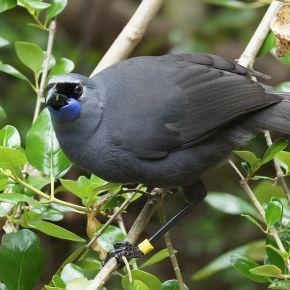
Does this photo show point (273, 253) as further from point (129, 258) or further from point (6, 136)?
point (6, 136)

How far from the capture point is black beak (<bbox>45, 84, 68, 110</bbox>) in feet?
7.37

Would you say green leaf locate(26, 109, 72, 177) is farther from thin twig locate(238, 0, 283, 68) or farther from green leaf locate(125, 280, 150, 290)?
thin twig locate(238, 0, 283, 68)

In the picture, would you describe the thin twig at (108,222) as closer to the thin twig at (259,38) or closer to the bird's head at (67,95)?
the bird's head at (67,95)

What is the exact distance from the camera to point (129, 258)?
7.51ft

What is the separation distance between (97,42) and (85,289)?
3.88 m

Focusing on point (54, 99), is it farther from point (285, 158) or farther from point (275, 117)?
point (275, 117)

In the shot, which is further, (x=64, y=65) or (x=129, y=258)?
(x=64, y=65)

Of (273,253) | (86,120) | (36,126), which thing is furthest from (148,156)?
(273,253)

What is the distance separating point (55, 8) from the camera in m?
2.63

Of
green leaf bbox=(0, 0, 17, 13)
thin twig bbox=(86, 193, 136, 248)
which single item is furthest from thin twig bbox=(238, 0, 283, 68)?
green leaf bbox=(0, 0, 17, 13)

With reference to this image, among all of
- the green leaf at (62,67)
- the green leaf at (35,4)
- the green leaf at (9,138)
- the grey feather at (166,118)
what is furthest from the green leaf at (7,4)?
the green leaf at (9,138)

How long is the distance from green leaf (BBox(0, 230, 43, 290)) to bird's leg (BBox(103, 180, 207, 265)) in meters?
0.24

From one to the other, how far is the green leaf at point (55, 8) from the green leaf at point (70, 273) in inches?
37.2

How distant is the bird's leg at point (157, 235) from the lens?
228 centimetres
